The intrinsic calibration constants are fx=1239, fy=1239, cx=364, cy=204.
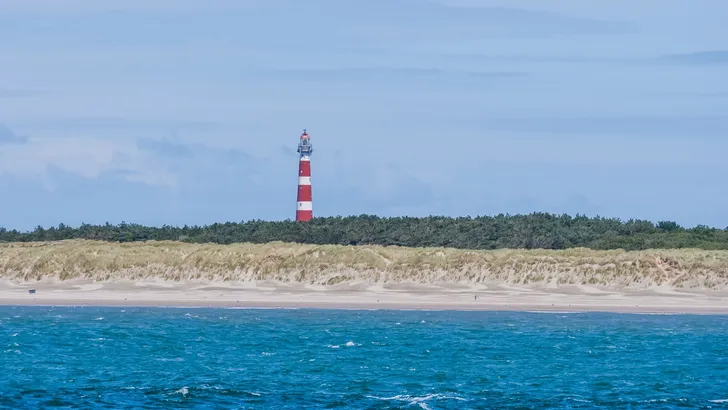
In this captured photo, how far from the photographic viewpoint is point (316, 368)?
25.8 m

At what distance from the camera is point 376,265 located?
138 feet

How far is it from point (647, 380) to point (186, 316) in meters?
16.2

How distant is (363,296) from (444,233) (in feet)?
48.9

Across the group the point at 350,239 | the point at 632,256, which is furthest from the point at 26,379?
the point at 350,239

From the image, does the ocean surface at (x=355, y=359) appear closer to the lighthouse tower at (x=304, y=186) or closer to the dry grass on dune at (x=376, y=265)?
the dry grass on dune at (x=376, y=265)

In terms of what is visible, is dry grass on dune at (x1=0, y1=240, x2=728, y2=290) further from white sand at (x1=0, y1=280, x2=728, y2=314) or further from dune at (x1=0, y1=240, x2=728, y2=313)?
white sand at (x1=0, y1=280, x2=728, y2=314)

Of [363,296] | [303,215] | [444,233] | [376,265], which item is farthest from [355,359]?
[303,215]

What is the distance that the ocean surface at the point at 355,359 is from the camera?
71.5 feet

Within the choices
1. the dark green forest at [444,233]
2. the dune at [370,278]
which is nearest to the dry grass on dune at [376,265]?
the dune at [370,278]

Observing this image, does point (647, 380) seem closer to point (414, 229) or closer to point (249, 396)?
point (249, 396)

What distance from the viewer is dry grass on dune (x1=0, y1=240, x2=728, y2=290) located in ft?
132

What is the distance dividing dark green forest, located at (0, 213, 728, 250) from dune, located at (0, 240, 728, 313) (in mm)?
7605

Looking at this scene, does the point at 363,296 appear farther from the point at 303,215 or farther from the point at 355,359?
the point at 303,215

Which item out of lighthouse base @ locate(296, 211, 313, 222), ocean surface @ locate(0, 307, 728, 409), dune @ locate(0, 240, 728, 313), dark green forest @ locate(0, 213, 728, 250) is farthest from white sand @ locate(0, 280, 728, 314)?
lighthouse base @ locate(296, 211, 313, 222)
